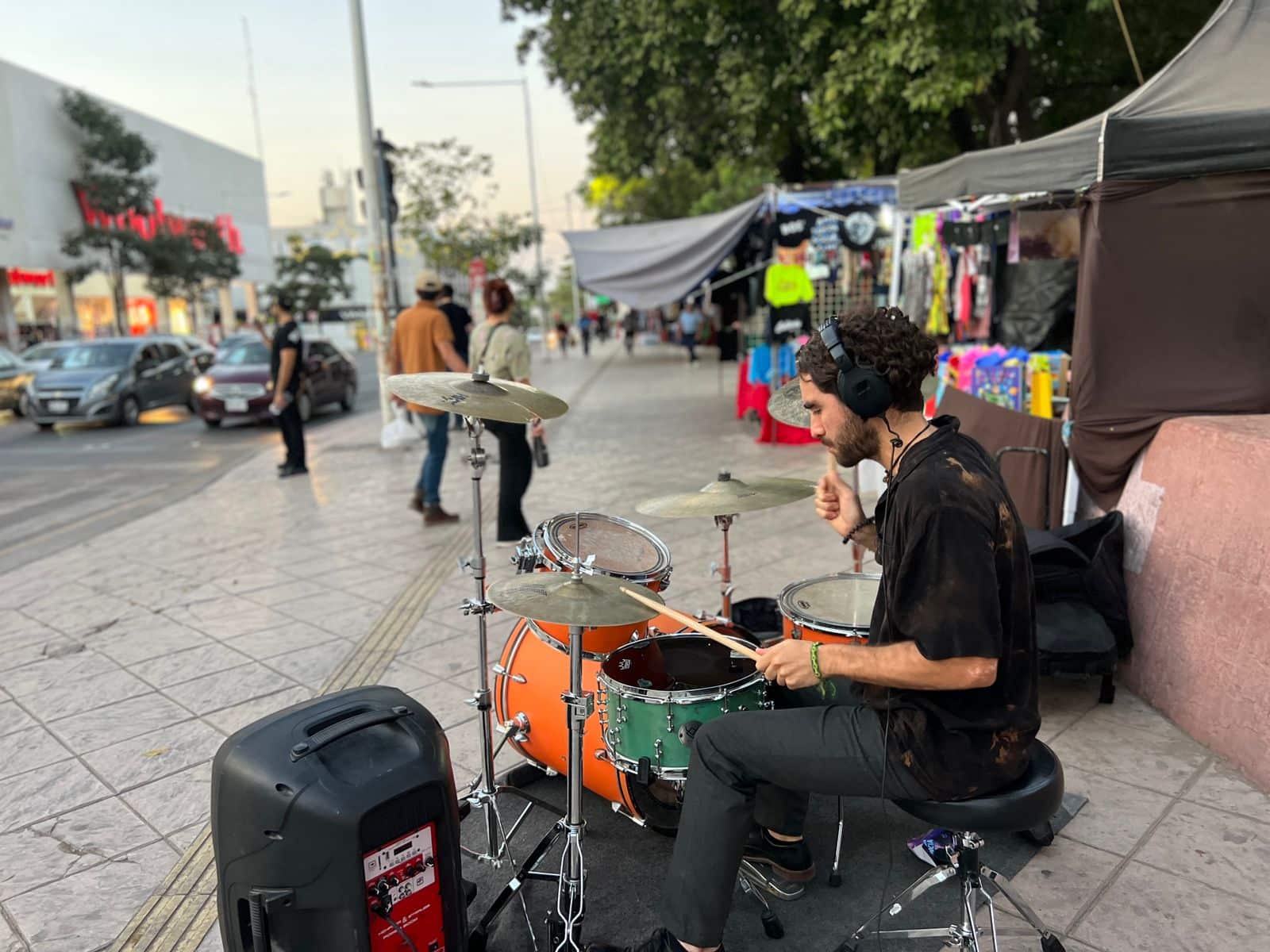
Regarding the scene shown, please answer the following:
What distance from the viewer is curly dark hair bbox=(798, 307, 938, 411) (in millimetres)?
2094

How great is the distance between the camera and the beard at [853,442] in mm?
2193

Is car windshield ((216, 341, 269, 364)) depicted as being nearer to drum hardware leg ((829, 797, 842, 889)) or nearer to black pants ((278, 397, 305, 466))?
black pants ((278, 397, 305, 466))

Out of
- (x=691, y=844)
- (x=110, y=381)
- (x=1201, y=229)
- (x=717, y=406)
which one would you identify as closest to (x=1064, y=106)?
(x=717, y=406)

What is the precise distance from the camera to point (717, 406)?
15.0 meters

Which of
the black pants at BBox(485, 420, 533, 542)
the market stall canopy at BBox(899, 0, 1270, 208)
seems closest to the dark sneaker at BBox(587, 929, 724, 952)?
the market stall canopy at BBox(899, 0, 1270, 208)

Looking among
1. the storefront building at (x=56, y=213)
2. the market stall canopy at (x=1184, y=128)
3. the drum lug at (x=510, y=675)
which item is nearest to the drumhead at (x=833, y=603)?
the drum lug at (x=510, y=675)

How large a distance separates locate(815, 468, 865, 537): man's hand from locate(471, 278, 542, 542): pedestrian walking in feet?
11.6

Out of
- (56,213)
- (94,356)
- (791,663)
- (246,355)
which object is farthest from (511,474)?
(56,213)

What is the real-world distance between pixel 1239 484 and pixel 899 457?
6.73 feet

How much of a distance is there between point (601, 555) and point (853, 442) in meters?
1.10

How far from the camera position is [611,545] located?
3.09m

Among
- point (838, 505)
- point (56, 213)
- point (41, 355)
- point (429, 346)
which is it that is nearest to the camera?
point (838, 505)

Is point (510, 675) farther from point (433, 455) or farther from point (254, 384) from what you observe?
point (254, 384)

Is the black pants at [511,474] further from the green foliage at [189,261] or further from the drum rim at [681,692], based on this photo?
the green foliage at [189,261]
